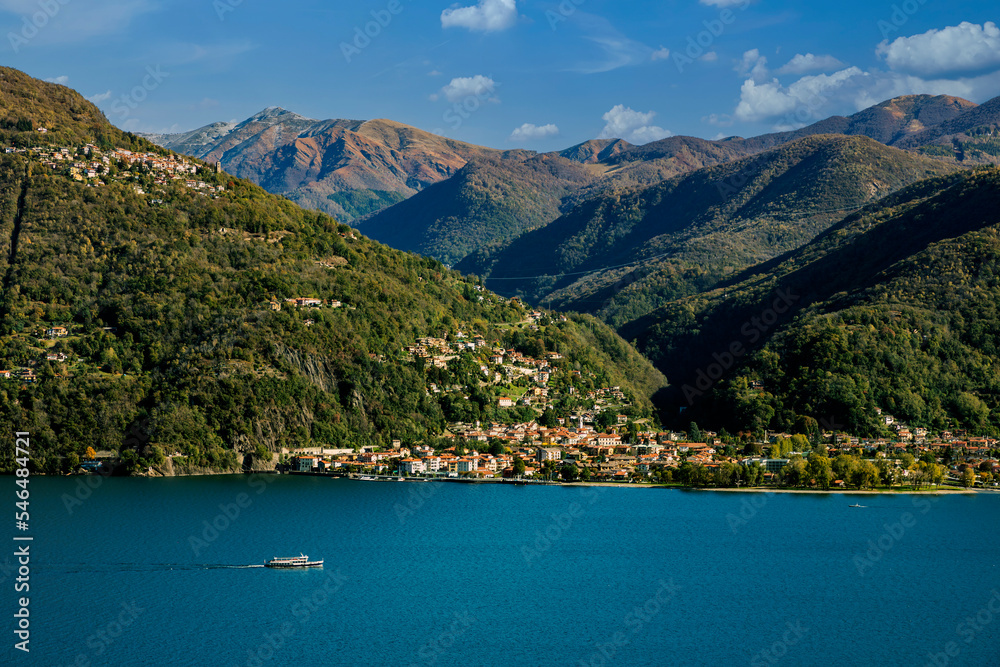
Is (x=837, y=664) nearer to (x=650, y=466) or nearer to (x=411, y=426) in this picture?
(x=650, y=466)

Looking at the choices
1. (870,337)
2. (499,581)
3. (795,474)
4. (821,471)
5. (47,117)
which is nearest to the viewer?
(499,581)

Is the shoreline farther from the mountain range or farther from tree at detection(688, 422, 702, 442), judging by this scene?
tree at detection(688, 422, 702, 442)

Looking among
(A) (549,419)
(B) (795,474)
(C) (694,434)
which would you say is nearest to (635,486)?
(B) (795,474)

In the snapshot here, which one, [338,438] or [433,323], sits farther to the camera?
[433,323]

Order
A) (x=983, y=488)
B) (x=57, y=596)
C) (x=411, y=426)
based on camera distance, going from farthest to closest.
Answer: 1. (x=411, y=426)
2. (x=983, y=488)
3. (x=57, y=596)

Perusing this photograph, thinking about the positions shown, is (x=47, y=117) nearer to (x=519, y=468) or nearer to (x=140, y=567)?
(x=519, y=468)

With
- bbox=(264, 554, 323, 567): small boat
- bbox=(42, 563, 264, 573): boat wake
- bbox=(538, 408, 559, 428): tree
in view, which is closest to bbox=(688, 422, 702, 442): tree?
bbox=(538, 408, 559, 428): tree

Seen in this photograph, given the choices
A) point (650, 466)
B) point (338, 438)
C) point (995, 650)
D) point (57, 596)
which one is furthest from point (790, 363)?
point (57, 596)
